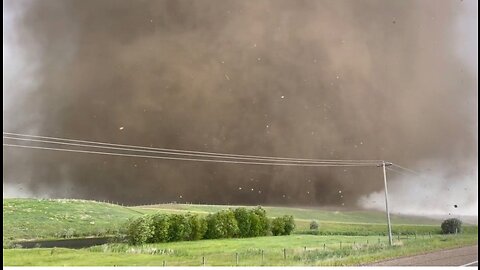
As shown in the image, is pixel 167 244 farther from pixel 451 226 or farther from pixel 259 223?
pixel 451 226

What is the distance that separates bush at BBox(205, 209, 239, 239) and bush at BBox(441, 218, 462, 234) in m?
5.02

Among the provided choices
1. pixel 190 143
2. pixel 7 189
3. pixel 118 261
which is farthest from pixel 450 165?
pixel 7 189

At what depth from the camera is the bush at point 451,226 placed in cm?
1088

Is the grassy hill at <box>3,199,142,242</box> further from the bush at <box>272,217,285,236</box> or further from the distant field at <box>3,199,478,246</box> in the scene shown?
the bush at <box>272,217,285,236</box>

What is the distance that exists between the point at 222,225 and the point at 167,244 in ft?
3.92

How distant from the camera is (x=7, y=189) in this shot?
9.57m

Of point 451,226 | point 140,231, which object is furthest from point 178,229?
point 451,226

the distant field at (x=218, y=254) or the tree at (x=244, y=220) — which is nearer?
the distant field at (x=218, y=254)

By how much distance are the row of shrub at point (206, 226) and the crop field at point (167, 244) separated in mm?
132

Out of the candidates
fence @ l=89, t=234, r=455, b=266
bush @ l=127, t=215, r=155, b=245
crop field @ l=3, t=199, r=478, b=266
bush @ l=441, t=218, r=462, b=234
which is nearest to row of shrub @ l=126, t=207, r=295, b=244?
bush @ l=127, t=215, r=155, b=245

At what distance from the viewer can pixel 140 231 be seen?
9391 mm

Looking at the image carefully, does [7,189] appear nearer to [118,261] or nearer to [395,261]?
[118,261]

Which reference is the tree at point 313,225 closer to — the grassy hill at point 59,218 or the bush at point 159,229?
the bush at point 159,229

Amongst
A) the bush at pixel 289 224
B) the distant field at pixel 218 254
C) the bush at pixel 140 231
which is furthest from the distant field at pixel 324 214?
the distant field at pixel 218 254
